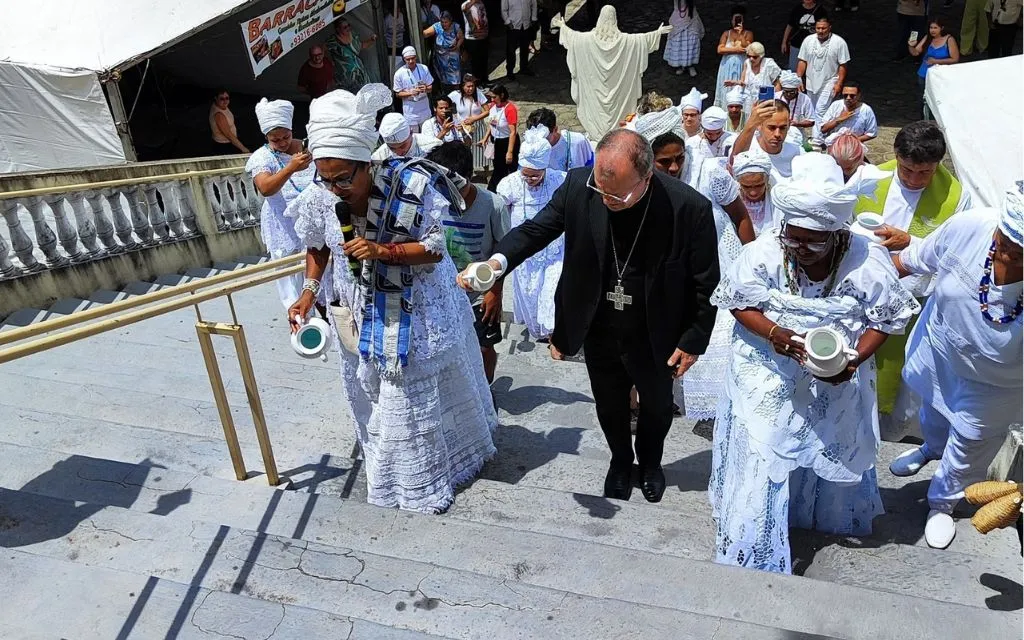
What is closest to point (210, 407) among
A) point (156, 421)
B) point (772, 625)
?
point (156, 421)

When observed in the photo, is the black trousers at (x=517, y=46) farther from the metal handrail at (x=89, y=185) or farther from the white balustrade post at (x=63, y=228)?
the white balustrade post at (x=63, y=228)

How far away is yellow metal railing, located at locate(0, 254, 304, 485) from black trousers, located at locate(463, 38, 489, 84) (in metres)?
12.0

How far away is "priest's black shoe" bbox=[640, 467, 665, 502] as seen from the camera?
4.28m

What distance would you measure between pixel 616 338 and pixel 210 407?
8.79 feet

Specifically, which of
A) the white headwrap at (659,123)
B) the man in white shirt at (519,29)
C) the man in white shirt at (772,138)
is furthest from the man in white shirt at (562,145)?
the man in white shirt at (519,29)

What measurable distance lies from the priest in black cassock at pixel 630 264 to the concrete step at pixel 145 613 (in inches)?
58.8

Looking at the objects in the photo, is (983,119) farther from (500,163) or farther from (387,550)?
(387,550)

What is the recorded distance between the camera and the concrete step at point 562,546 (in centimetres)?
291

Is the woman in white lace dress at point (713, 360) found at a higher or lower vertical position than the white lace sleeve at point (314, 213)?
lower

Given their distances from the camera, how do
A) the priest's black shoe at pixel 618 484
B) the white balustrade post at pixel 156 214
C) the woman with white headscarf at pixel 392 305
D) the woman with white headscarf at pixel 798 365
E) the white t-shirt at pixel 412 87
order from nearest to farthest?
the woman with white headscarf at pixel 798 365 → the woman with white headscarf at pixel 392 305 → the priest's black shoe at pixel 618 484 → the white balustrade post at pixel 156 214 → the white t-shirt at pixel 412 87

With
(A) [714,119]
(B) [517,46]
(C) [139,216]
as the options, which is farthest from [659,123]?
(B) [517,46]

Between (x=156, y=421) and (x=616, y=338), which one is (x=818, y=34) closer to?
(x=616, y=338)

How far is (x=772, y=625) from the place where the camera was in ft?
9.50

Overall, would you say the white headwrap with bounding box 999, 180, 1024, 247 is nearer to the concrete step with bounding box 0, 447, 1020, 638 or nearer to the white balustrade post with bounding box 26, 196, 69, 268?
the concrete step with bounding box 0, 447, 1020, 638
